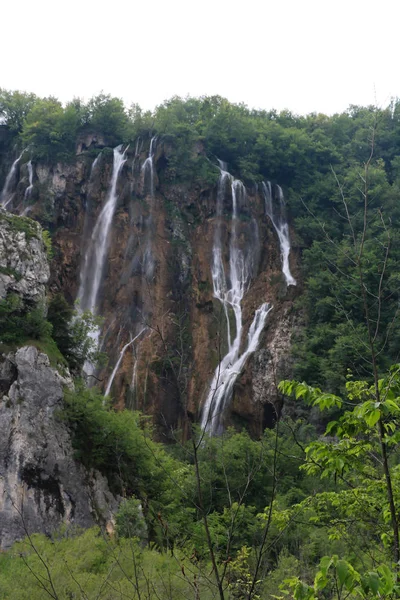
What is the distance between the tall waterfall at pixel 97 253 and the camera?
3481cm

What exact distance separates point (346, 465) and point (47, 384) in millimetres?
13743

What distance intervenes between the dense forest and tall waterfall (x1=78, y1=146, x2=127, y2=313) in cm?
433

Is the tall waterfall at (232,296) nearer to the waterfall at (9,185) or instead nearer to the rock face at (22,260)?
the rock face at (22,260)

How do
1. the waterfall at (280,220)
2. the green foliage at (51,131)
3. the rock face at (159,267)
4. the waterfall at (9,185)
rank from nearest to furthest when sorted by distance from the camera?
the rock face at (159,267), the waterfall at (280,220), the waterfall at (9,185), the green foliage at (51,131)

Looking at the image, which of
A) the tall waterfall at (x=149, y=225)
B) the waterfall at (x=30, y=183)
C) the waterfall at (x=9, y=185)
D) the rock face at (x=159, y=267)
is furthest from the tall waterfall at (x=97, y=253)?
the waterfall at (x=9, y=185)

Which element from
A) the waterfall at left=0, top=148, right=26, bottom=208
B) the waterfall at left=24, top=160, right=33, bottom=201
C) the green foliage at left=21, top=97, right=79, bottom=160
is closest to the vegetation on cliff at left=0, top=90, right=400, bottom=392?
the green foliage at left=21, top=97, right=79, bottom=160

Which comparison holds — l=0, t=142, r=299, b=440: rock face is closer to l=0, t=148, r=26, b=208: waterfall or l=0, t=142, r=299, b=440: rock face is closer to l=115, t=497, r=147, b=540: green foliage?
l=0, t=148, r=26, b=208: waterfall

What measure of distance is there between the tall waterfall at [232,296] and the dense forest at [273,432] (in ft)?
6.87

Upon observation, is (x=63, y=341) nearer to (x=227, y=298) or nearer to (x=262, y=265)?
(x=227, y=298)

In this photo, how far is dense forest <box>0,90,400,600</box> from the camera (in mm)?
4481

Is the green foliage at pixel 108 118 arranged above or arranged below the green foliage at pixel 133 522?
above

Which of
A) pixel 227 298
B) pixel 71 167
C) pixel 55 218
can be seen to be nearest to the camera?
pixel 227 298

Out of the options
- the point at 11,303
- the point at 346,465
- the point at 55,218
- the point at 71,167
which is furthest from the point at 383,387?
the point at 71,167

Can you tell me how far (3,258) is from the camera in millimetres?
19391
